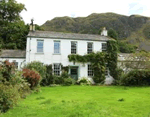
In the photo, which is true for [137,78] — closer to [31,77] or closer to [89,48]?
[89,48]

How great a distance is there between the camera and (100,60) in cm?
2220

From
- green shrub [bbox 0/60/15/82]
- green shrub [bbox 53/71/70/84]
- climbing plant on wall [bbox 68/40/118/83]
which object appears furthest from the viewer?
climbing plant on wall [bbox 68/40/118/83]

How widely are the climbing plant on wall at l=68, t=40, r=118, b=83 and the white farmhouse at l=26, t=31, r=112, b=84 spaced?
721 mm

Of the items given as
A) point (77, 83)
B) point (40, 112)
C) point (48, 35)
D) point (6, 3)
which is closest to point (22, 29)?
point (6, 3)

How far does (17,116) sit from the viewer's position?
6418mm

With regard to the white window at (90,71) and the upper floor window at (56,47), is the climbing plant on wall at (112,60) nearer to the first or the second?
the white window at (90,71)

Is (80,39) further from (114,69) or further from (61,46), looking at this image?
(114,69)

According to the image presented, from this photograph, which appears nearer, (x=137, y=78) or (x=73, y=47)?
(x=137, y=78)

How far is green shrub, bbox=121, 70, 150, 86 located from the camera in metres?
18.8

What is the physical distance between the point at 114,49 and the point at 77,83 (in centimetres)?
797

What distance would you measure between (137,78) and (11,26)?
31.1 m

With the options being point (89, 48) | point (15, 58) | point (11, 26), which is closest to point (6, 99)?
point (15, 58)

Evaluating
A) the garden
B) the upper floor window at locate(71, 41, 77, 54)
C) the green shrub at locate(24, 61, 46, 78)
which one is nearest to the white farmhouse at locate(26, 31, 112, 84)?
the upper floor window at locate(71, 41, 77, 54)

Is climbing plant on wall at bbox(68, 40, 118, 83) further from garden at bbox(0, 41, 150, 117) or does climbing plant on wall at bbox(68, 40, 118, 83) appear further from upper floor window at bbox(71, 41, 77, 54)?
upper floor window at bbox(71, 41, 77, 54)
